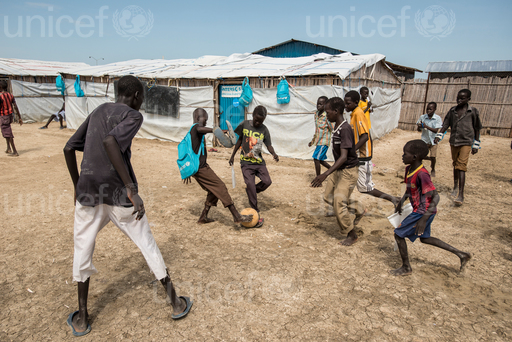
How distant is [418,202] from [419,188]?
0.46ft

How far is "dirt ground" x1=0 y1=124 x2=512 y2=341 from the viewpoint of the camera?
251cm

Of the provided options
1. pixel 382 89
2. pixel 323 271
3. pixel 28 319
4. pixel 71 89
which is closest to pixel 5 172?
pixel 28 319

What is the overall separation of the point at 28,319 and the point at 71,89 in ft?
49.4

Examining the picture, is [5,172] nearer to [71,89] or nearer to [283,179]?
[283,179]

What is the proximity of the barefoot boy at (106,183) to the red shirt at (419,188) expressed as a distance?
2497 mm

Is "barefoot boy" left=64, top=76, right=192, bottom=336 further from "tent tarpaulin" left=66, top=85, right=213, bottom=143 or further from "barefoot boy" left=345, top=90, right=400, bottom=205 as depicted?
"tent tarpaulin" left=66, top=85, right=213, bottom=143

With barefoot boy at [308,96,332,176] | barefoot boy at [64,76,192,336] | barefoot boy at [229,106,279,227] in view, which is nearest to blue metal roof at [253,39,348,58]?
barefoot boy at [308,96,332,176]

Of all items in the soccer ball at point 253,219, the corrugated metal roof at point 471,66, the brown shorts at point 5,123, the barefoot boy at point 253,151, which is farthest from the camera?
the corrugated metal roof at point 471,66

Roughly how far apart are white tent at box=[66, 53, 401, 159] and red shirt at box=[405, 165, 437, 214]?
628 cm

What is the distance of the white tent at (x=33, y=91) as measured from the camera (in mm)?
16406

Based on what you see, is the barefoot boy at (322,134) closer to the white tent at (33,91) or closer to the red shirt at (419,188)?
the red shirt at (419,188)

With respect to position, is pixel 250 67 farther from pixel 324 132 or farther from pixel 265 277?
pixel 265 277

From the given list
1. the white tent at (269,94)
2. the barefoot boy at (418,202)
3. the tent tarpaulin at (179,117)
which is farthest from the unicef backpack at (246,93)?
the barefoot boy at (418,202)

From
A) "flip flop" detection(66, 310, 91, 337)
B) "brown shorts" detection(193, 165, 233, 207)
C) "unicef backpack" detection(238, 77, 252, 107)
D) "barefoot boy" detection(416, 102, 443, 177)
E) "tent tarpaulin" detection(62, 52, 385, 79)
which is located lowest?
"flip flop" detection(66, 310, 91, 337)
